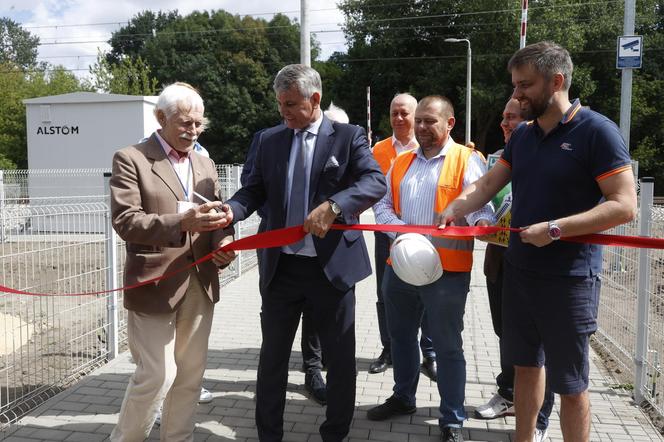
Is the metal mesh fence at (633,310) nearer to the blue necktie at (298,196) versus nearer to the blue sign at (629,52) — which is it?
the blue necktie at (298,196)

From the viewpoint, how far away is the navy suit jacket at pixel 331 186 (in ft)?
10.7

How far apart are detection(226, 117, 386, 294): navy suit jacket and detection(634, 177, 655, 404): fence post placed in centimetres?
215

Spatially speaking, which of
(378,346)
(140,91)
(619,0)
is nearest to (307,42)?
(378,346)

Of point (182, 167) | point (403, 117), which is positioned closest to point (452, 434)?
point (182, 167)

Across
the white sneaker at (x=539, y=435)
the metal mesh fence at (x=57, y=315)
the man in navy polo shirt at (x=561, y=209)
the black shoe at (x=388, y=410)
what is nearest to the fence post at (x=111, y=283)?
the metal mesh fence at (x=57, y=315)

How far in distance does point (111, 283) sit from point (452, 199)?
10.0 ft

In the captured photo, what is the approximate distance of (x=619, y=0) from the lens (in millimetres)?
34094

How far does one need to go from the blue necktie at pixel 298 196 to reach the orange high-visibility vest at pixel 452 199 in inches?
32.7

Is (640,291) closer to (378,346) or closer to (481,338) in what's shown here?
(481,338)

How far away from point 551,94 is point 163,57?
163 feet

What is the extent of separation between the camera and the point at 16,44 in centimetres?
8412

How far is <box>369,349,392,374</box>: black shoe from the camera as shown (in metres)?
4.92

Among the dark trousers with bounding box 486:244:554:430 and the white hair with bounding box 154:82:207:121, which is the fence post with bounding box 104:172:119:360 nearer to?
the white hair with bounding box 154:82:207:121

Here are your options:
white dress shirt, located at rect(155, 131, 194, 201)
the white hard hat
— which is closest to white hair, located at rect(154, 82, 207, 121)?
white dress shirt, located at rect(155, 131, 194, 201)
